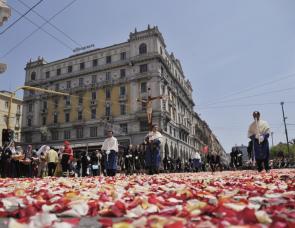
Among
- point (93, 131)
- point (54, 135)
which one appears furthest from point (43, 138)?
point (93, 131)

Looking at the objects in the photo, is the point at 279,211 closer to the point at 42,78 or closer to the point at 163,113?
the point at 163,113

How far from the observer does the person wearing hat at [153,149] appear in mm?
12625

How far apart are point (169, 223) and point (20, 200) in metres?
1.90

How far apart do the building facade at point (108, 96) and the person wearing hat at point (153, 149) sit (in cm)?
3968

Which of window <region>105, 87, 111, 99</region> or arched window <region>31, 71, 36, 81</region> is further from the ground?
arched window <region>31, 71, 36, 81</region>

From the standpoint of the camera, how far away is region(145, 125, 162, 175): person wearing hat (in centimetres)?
1262

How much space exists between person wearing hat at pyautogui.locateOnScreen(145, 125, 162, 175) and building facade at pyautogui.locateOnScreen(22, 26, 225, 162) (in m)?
39.7

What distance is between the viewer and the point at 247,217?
2.06m

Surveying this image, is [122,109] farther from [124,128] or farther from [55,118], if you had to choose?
[55,118]

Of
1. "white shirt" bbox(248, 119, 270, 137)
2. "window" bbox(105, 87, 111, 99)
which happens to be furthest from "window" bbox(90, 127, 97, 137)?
"white shirt" bbox(248, 119, 270, 137)

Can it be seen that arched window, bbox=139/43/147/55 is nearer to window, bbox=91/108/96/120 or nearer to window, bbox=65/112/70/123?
window, bbox=91/108/96/120

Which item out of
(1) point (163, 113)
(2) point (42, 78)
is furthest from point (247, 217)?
(2) point (42, 78)

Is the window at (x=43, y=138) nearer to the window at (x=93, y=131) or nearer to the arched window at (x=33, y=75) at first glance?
the window at (x=93, y=131)

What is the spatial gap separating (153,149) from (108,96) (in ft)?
157
